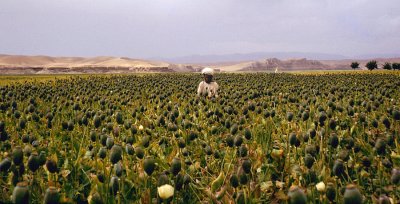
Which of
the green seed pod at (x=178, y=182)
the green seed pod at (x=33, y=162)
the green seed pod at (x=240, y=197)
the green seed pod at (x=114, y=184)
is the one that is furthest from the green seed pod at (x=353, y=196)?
the green seed pod at (x=33, y=162)

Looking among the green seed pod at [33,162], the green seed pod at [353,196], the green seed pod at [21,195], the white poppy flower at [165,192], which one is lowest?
the white poppy flower at [165,192]

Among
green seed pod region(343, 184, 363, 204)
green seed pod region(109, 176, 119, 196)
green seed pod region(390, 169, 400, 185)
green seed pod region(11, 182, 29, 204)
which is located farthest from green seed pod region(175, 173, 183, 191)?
green seed pod region(390, 169, 400, 185)

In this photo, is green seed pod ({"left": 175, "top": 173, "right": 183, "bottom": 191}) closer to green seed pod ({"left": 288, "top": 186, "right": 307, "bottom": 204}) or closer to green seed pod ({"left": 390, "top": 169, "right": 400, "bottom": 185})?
green seed pod ({"left": 288, "top": 186, "right": 307, "bottom": 204})

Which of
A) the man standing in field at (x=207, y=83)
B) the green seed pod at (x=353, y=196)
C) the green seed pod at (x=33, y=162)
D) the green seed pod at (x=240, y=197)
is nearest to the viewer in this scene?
the green seed pod at (x=353, y=196)

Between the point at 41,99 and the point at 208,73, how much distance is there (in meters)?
6.46

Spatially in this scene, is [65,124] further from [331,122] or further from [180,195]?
[331,122]

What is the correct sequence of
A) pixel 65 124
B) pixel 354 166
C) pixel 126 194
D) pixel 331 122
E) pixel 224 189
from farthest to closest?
pixel 65 124, pixel 331 122, pixel 354 166, pixel 126 194, pixel 224 189

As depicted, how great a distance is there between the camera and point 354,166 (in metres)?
4.52

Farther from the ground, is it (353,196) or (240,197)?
(353,196)

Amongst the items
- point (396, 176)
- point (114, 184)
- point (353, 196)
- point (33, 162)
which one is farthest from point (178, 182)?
point (396, 176)

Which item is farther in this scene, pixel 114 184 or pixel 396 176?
pixel 114 184

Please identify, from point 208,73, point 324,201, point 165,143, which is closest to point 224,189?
point 324,201

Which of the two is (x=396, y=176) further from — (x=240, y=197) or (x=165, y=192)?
(x=165, y=192)

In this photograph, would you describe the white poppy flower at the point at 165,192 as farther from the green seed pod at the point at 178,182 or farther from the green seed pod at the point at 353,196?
the green seed pod at the point at 353,196
